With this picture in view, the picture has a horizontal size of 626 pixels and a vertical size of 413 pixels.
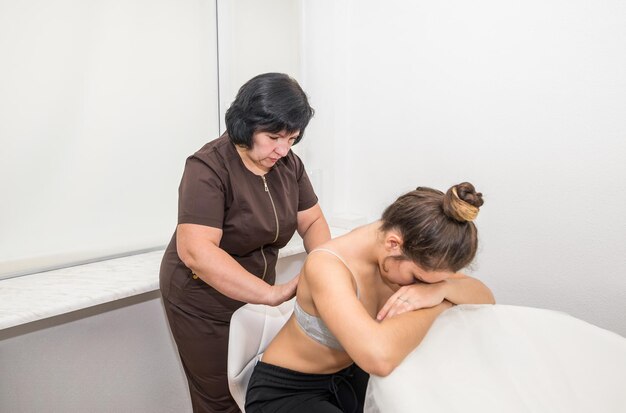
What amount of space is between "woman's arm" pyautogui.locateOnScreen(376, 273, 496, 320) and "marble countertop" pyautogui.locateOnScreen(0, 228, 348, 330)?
938mm

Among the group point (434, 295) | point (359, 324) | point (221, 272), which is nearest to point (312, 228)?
point (221, 272)

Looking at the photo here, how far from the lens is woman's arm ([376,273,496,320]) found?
1.04 m

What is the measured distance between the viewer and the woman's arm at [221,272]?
1.20 meters

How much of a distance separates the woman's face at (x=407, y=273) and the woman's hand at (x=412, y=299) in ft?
0.07

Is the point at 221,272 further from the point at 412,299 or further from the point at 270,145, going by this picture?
the point at 412,299

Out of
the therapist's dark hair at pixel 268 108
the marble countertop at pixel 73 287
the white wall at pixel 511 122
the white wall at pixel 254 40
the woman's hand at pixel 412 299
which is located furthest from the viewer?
the white wall at pixel 254 40

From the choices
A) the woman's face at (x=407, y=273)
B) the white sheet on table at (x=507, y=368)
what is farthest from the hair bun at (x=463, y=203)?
the white sheet on table at (x=507, y=368)

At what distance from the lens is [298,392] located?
3.66 feet

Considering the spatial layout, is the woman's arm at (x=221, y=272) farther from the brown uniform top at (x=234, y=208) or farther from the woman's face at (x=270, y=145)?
the woman's face at (x=270, y=145)

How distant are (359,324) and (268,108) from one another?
61 centimetres

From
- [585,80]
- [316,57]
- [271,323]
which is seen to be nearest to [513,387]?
[271,323]

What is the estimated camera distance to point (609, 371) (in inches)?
38.2

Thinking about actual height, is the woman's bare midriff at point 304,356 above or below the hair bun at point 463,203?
below

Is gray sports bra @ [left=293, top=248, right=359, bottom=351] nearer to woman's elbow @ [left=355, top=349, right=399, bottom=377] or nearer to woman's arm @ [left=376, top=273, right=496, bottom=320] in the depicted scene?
woman's arm @ [left=376, top=273, right=496, bottom=320]
